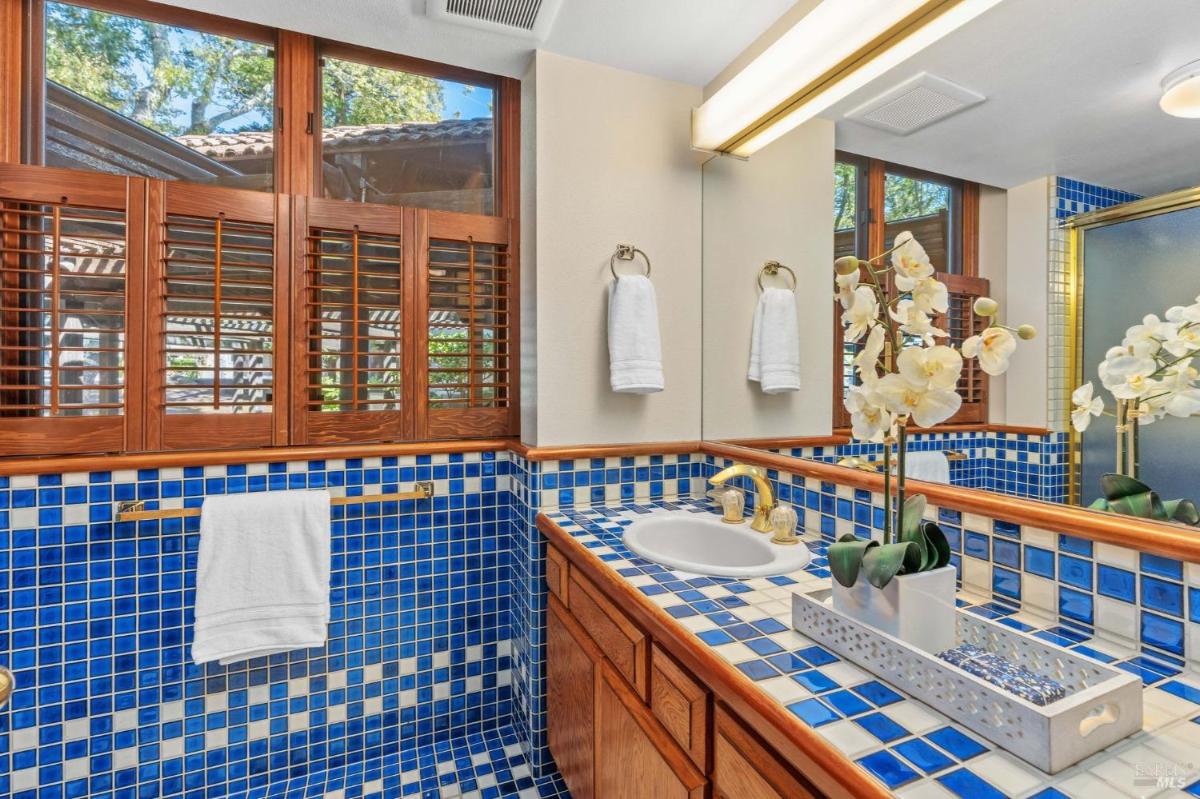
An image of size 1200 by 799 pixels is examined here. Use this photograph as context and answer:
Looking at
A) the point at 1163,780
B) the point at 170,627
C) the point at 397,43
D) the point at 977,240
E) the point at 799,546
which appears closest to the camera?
the point at 1163,780

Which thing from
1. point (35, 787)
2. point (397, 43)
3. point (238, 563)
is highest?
point (397, 43)

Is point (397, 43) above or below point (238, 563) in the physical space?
above

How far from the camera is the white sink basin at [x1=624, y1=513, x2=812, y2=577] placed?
47.4 inches

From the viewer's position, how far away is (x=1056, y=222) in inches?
35.9

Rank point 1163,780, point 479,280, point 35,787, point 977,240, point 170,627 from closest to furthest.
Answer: point 1163,780 < point 977,240 < point 35,787 < point 170,627 < point 479,280

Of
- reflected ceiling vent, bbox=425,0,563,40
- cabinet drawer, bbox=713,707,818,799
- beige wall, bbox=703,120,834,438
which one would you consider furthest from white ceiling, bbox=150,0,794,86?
cabinet drawer, bbox=713,707,818,799

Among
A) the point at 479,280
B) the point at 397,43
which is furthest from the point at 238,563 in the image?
the point at 397,43

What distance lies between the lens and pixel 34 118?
151 cm

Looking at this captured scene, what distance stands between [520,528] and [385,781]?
31.8 inches

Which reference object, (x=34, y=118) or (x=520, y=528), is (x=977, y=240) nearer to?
(x=520, y=528)

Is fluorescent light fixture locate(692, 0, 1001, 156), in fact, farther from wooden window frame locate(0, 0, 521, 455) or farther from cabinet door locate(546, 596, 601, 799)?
cabinet door locate(546, 596, 601, 799)

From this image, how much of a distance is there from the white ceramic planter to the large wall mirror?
0.30 m

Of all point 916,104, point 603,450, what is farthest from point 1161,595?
point 603,450

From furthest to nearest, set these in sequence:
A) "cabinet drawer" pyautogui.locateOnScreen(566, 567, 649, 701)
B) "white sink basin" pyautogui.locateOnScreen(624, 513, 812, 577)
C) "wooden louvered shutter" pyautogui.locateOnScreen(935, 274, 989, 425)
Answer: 1. "white sink basin" pyautogui.locateOnScreen(624, 513, 812, 577)
2. "cabinet drawer" pyautogui.locateOnScreen(566, 567, 649, 701)
3. "wooden louvered shutter" pyautogui.locateOnScreen(935, 274, 989, 425)
